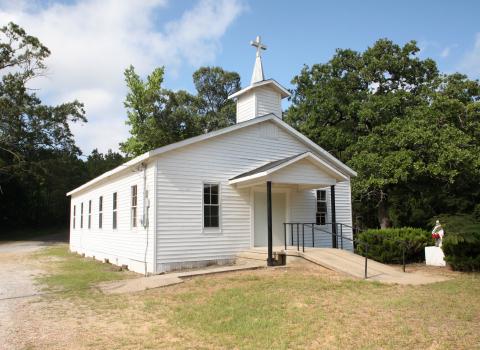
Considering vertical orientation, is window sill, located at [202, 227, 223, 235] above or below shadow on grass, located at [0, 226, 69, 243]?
above

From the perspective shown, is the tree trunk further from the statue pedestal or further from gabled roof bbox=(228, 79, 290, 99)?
gabled roof bbox=(228, 79, 290, 99)

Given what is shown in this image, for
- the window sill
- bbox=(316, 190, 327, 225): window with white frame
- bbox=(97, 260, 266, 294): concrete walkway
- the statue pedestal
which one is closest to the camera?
bbox=(97, 260, 266, 294): concrete walkway

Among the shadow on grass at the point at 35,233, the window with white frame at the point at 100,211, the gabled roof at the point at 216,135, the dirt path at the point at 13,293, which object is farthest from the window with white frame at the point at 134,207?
the shadow on grass at the point at 35,233

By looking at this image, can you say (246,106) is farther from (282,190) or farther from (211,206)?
(211,206)

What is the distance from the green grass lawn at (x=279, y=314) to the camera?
655 centimetres

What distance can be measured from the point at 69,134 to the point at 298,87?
68.2ft

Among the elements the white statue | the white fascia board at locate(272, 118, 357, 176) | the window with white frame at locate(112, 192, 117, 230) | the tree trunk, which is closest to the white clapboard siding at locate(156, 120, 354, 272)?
the white fascia board at locate(272, 118, 357, 176)

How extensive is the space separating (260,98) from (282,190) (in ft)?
13.4

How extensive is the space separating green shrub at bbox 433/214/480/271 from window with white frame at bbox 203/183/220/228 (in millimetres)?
7404

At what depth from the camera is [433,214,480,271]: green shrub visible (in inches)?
502

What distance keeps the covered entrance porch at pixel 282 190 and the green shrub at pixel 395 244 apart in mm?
1714

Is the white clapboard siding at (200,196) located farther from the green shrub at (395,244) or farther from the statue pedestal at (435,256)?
the statue pedestal at (435,256)

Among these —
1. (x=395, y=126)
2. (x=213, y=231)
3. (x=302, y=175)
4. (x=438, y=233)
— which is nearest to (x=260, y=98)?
(x=302, y=175)

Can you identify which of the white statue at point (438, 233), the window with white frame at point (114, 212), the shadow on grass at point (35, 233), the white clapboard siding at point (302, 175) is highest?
the white clapboard siding at point (302, 175)
